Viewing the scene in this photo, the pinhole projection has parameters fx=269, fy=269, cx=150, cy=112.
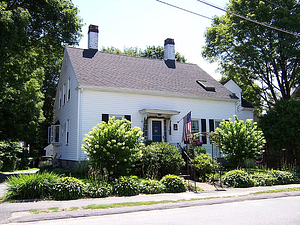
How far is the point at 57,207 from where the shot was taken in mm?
7633

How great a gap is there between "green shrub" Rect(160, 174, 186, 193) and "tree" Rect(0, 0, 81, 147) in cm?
1051

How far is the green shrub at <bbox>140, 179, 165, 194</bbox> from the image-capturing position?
34.1 feet

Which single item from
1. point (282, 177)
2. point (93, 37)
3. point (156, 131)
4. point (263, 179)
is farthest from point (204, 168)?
point (93, 37)

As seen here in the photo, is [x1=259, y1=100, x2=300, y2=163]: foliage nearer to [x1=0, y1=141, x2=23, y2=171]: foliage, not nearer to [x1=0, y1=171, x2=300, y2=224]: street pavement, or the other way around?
[x1=0, y1=171, x2=300, y2=224]: street pavement

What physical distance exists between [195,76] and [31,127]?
1599 centimetres

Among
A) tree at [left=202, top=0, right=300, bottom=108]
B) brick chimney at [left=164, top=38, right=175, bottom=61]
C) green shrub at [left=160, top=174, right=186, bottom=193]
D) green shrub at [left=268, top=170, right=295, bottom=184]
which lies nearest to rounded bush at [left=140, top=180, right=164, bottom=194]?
green shrub at [left=160, top=174, right=186, bottom=193]

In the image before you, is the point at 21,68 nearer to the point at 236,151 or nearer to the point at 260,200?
the point at 236,151

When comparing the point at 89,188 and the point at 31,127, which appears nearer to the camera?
the point at 89,188

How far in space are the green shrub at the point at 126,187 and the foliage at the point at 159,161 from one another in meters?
2.30

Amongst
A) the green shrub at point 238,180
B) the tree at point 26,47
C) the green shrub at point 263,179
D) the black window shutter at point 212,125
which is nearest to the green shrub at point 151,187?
the green shrub at point 238,180

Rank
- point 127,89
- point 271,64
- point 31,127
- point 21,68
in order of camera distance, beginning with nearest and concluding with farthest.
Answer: point 127,89 → point 21,68 → point 271,64 → point 31,127

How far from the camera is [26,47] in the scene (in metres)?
19.8

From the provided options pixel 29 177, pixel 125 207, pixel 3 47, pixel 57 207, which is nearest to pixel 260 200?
pixel 125 207

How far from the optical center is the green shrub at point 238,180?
12.1m
